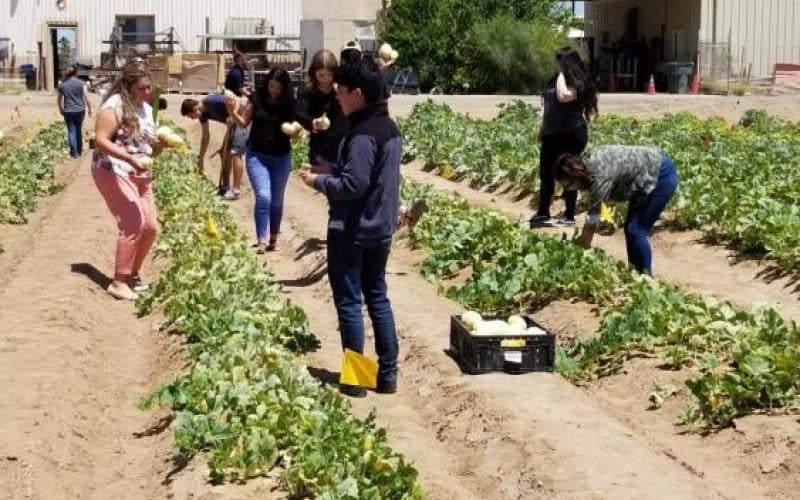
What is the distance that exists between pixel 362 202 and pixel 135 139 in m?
3.43

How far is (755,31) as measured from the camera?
42.8 m

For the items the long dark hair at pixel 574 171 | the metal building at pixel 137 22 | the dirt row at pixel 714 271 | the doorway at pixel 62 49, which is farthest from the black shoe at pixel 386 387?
the doorway at pixel 62 49

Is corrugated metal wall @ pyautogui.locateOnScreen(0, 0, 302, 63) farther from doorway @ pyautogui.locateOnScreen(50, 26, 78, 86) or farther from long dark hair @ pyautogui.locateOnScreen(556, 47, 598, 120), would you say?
long dark hair @ pyautogui.locateOnScreen(556, 47, 598, 120)

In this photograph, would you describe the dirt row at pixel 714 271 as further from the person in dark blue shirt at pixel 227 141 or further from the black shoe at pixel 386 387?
the person in dark blue shirt at pixel 227 141

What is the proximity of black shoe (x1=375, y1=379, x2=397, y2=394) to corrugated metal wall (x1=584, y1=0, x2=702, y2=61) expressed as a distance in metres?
36.6

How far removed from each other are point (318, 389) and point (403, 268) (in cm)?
518

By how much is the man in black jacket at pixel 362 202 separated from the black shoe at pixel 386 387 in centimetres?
24

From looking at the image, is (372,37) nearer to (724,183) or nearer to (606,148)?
(724,183)

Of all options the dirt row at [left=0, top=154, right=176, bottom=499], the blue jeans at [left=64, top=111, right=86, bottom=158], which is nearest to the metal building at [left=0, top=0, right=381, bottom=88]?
the blue jeans at [left=64, top=111, right=86, bottom=158]

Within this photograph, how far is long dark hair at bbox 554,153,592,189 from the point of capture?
920 centimetres

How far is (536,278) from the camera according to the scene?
9789 millimetres

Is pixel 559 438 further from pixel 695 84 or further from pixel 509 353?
pixel 695 84

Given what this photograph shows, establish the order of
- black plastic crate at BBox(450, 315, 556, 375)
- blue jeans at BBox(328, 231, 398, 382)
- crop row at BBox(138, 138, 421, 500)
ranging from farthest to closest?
1. black plastic crate at BBox(450, 315, 556, 375)
2. blue jeans at BBox(328, 231, 398, 382)
3. crop row at BBox(138, 138, 421, 500)

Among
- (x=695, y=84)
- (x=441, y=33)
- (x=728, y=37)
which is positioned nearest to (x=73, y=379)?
(x=695, y=84)
